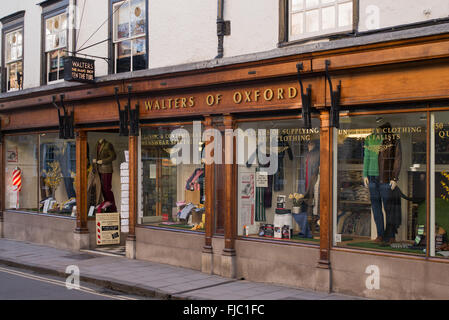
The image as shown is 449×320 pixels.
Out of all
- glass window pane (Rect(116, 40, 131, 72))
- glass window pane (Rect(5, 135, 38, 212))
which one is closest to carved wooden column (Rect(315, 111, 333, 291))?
glass window pane (Rect(116, 40, 131, 72))

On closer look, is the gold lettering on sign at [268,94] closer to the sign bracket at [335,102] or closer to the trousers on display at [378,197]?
the sign bracket at [335,102]

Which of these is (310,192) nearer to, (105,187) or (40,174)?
(105,187)

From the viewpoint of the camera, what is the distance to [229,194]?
440 inches

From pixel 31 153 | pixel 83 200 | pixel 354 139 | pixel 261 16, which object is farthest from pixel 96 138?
pixel 354 139

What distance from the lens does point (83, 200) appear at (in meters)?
14.8

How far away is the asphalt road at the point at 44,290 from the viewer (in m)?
9.33

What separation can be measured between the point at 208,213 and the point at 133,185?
2.52 metres

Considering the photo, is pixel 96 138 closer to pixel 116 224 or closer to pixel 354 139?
pixel 116 224

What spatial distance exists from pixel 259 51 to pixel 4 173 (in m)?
11.0

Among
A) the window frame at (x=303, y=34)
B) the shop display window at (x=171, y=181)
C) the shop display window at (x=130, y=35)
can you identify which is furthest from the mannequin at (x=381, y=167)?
the shop display window at (x=130, y=35)

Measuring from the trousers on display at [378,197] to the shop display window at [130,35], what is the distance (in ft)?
21.1

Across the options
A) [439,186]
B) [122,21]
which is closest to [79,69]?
[122,21]

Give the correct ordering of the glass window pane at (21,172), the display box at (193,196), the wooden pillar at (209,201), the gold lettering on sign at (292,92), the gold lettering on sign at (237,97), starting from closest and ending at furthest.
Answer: the gold lettering on sign at (292,92), the gold lettering on sign at (237,97), the wooden pillar at (209,201), the display box at (193,196), the glass window pane at (21,172)

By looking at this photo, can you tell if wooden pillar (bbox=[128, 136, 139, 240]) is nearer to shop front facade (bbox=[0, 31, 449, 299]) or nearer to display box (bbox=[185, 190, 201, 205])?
shop front facade (bbox=[0, 31, 449, 299])
